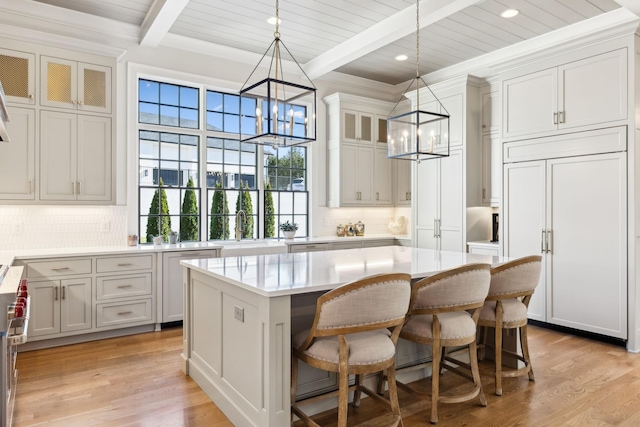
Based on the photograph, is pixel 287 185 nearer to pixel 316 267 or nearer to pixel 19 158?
pixel 19 158

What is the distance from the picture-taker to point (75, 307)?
411cm

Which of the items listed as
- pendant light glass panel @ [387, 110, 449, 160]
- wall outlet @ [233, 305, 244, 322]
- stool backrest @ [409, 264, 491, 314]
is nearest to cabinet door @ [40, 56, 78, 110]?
wall outlet @ [233, 305, 244, 322]

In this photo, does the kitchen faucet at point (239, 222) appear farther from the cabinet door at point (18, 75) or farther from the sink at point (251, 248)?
the cabinet door at point (18, 75)

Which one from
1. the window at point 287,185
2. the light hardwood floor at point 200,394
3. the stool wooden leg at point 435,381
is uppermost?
the window at point 287,185

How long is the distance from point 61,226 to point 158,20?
90.9 inches

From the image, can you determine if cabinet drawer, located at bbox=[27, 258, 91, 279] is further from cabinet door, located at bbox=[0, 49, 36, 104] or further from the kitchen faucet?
the kitchen faucet

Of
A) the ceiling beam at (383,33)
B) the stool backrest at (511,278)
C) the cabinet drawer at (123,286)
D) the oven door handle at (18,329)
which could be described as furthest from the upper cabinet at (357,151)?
the oven door handle at (18,329)

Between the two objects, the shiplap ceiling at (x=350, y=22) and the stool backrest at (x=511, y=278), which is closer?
the stool backrest at (x=511, y=278)

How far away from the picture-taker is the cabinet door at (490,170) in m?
5.31

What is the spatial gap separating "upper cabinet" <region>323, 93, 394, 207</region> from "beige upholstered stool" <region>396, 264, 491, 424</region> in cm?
358

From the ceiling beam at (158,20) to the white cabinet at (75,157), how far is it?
0.97 m

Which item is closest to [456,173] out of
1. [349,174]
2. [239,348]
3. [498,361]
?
[349,174]

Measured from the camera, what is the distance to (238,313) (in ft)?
8.40

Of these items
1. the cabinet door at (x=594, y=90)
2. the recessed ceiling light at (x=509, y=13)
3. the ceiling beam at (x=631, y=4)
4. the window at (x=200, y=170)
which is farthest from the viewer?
the window at (x=200, y=170)
